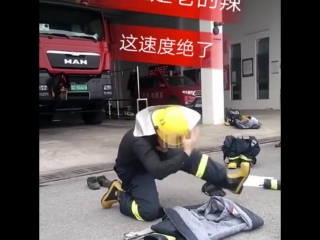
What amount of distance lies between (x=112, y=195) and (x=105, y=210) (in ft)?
0.48

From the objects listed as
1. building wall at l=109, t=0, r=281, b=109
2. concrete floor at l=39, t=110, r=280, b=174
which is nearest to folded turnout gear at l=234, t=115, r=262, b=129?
concrete floor at l=39, t=110, r=280, b=174

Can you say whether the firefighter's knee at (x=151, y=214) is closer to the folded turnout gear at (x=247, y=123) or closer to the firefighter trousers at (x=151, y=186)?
the firefighter trousers at (x=151, y=186)

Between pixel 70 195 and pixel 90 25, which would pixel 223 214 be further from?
pixel 90 25

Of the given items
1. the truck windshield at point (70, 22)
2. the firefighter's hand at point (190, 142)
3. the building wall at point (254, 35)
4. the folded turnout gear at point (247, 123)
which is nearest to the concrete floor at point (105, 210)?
the firefighter's hand at point (190, 142)

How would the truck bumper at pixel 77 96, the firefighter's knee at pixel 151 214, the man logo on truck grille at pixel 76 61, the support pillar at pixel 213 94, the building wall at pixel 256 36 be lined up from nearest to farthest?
the firefighter's knee at pixel 151 214, the truck bumper at pixel 77 96, the man logo on truck grille at pixel 76 61, the support pillar at pixel 213 94, the building wall at pixel 256 36

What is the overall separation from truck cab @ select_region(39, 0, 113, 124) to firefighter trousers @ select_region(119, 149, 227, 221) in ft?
18.3

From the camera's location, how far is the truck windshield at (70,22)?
8211mm

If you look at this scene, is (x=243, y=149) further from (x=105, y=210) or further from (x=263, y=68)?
(x=263, y=68)

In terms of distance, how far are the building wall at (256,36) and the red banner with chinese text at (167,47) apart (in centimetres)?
467

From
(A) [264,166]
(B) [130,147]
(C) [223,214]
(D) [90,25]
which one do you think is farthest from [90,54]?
(C) [223,214]
